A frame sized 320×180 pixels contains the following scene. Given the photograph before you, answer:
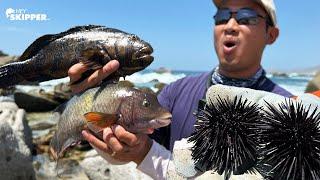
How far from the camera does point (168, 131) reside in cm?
481

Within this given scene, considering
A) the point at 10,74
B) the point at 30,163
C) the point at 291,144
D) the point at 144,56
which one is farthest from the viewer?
the point at 30,163

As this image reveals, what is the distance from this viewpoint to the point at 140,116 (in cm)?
348

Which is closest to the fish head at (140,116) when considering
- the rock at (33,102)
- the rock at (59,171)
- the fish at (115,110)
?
the fish at (115,110)

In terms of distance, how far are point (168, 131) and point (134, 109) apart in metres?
1.38

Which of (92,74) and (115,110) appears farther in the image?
(92,74)

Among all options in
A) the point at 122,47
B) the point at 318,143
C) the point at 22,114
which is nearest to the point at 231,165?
the point at 318,143

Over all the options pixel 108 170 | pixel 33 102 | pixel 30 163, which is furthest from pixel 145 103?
pixel 33 102

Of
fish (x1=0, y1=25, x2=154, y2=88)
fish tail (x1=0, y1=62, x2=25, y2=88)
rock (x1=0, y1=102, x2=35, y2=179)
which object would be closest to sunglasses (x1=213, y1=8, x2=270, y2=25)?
fish (x1=0, y1=25, x2=154, y2=88)

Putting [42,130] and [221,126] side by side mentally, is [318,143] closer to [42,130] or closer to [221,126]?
[221,126]

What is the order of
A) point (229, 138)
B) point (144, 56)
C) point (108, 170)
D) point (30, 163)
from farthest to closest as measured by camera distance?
point (30, 163) < point (108, 170) < point (144, 56) < point (229, 138)

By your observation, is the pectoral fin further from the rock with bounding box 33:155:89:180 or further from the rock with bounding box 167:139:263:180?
the rock with bounding box 33:155:89:180

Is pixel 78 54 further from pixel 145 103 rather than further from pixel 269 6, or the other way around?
pixel 269 6

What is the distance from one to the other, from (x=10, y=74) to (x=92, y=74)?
62 cm

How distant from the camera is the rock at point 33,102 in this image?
25.2 metres
